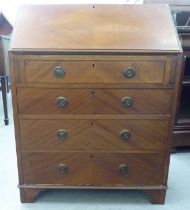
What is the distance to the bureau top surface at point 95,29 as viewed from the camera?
123 cm

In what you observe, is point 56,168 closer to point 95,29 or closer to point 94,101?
point 94,101

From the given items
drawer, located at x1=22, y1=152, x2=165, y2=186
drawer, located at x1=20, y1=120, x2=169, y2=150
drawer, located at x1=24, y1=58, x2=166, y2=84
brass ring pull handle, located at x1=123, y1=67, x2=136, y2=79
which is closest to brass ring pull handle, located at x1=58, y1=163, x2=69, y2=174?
drawer, located at x1=22, y1=152, x2=165, y2=186

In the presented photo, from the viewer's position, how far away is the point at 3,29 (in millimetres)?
2951

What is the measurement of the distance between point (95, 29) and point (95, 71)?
221 millimetres

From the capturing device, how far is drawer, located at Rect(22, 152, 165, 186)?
141 centimetres

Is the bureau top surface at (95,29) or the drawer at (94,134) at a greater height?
the bureau top surface at (95,29)

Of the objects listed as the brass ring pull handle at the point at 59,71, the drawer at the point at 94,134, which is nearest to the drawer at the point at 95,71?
the brass ring pull handle at the point at 59,71

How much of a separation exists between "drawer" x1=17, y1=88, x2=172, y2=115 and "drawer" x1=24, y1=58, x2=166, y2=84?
0.05 m

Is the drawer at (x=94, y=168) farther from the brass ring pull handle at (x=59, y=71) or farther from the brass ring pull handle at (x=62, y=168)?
the brass ring pull handle at (x=59, y=71)

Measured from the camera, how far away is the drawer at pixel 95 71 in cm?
124

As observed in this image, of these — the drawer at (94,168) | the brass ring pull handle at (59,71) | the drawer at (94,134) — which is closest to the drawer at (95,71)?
the brass ring pull handle at (59,71)

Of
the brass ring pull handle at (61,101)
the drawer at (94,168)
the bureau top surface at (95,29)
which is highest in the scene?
the bureau top surface at (95,29)

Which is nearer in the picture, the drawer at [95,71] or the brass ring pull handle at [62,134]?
the drawer at [95,71]

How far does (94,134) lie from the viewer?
137 centimetres
